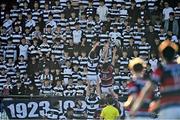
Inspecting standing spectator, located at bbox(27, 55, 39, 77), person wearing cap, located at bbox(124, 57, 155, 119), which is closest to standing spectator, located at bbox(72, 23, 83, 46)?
standing spectator, located at bbox(27, 55, 39, 77)

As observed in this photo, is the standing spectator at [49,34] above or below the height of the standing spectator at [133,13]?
below

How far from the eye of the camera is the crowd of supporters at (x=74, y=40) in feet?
68.8

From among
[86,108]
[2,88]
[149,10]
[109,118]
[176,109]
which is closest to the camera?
[176,109]

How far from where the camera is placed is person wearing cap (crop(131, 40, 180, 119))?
9117 mm

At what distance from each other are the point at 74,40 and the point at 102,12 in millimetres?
1597

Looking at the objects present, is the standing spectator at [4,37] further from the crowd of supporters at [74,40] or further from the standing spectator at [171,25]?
the standing spectator at [171,25]

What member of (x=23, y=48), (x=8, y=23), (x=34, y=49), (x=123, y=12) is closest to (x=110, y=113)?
(x=34, y=49)

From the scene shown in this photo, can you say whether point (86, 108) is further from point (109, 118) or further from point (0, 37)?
point (0, 37)

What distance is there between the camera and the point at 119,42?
21.8m

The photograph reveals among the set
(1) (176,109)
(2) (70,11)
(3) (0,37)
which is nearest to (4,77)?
(3) (0,37)

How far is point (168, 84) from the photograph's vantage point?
363 inches

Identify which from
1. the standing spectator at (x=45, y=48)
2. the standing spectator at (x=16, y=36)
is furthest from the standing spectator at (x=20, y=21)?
the standing spectator at (x=45, y=48)

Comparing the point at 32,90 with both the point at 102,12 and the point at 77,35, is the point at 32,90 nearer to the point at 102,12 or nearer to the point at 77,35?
the point at 77,35

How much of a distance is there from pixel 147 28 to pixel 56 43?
321 centimetres
